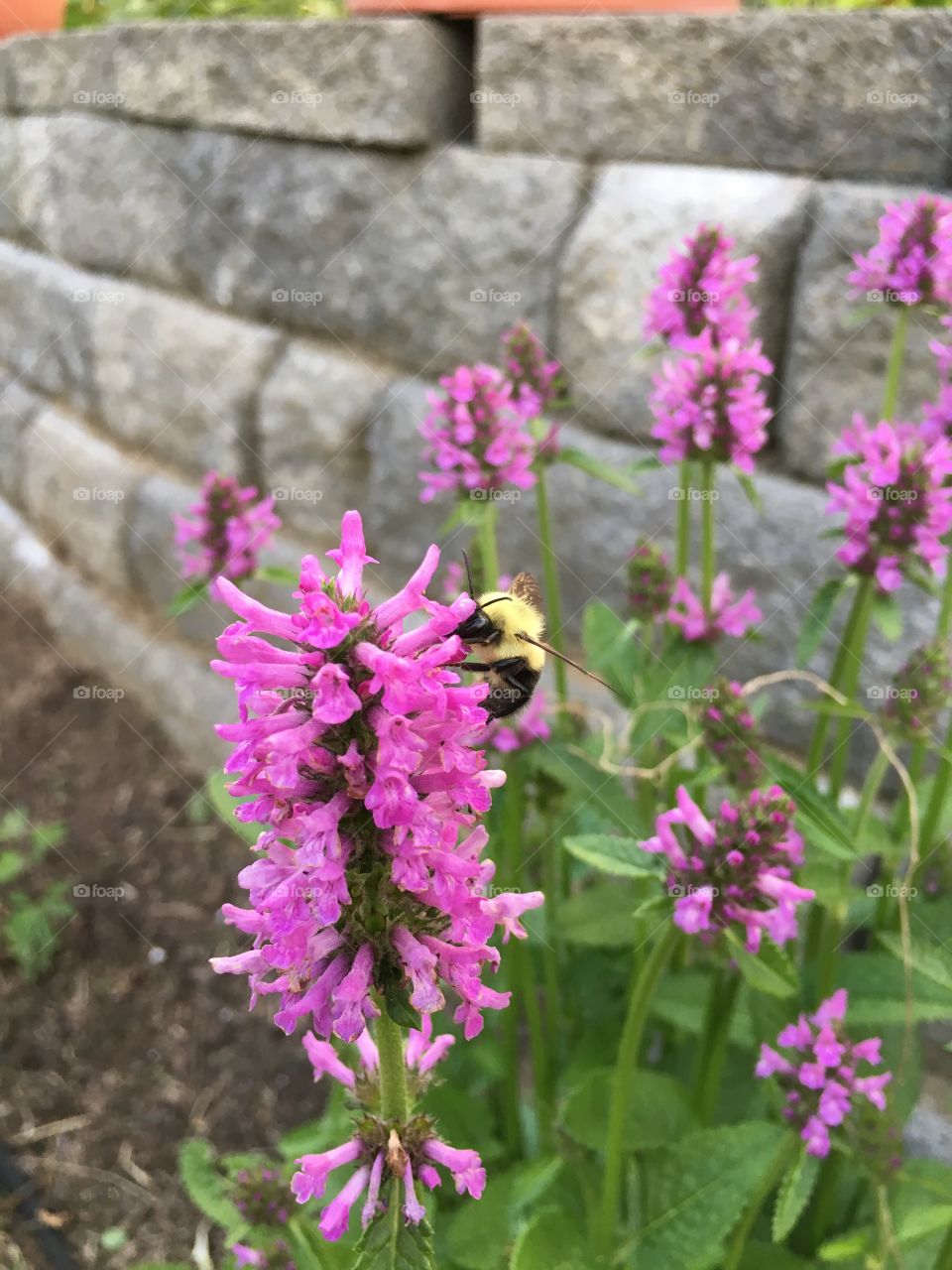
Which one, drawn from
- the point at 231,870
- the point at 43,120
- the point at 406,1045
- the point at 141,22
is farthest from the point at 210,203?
the point at 406,1045

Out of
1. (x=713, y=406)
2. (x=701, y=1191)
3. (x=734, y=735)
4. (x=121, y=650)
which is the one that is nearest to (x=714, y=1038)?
(x=701, y=1191)

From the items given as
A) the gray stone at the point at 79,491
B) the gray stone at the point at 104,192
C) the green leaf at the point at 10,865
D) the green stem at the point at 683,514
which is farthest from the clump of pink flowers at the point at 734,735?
the gray stone at the point at 79,491

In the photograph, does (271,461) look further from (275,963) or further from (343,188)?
(275,963)

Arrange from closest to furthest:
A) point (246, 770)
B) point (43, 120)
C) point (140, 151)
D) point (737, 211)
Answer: point (246, 770) < point (737, 211) < point (140, 151) < point (43, 120)

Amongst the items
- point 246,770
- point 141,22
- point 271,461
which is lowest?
point 271,461

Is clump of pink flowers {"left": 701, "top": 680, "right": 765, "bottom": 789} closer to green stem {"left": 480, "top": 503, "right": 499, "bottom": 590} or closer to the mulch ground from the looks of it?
green stem {"left": 480, "top": 503, "right": 499, "bottom": 590}

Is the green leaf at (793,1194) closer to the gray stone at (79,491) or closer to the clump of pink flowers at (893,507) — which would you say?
the clump of pink flowers at (893,507)

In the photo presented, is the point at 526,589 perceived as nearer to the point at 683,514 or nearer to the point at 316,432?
the point at 683,514
